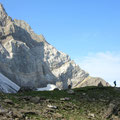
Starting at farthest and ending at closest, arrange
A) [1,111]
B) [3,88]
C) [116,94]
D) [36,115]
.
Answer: [3,88] < [116,94] < [36,115] < [1,111]

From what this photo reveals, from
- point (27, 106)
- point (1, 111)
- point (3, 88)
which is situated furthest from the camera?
point (3, 88)

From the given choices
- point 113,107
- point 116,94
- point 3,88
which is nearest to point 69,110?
point 113,107

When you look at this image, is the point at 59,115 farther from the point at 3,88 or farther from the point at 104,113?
the point at 3,88

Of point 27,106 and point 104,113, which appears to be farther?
point 104,113

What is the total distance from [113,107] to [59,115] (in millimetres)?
6938

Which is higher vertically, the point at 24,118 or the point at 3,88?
the point at 3,88

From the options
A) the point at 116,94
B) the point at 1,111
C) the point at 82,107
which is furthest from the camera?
the point at 116,94

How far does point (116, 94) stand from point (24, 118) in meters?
25.7

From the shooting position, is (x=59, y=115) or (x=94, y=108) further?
(x=94, y=108)

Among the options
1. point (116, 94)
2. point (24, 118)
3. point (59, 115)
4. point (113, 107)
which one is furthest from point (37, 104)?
point (116, 94)

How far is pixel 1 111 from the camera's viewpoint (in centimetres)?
1756

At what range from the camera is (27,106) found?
22.4 meters

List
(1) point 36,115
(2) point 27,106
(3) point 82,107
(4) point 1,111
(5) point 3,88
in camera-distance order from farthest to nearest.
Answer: (5) point 3,88 → (3) point 82,107 → (2) point 27,106 → (1) point 36,115 → (4) point 1,111

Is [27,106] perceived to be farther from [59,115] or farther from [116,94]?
Result: [116,94]
